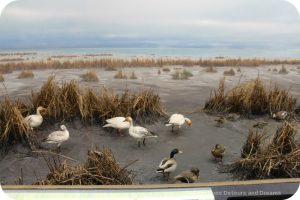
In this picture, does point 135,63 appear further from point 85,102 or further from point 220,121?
point 220,121

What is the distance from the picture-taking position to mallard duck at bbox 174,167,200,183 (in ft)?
6.89

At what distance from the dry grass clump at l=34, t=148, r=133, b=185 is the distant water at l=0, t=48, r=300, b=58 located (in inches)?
17.7

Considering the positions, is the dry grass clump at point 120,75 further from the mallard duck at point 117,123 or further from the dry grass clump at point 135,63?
the mallard duck at point 117,123

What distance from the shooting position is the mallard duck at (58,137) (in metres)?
2.04

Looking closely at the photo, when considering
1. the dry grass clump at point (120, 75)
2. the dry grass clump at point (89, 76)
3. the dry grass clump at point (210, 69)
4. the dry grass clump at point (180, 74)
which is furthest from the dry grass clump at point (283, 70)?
the dry grass clump at point (89, 76)

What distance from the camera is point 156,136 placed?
2.14 metres

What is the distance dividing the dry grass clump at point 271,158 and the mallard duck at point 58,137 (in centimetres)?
74

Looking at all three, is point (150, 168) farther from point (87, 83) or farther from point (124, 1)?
point (124, 1)

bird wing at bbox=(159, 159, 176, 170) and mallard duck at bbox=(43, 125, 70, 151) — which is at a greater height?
mallard duck at bbox=(43, 125, 70, 151)

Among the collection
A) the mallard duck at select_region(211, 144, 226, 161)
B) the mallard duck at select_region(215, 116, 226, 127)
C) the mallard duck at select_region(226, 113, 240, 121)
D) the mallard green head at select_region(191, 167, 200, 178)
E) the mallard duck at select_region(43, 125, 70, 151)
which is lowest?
the mallard green head at select_region(191, 167, 200, 178)

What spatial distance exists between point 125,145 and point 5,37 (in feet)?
2.35

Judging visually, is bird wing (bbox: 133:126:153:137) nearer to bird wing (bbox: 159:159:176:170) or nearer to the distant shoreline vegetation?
bird wing (bbox: 159:159:176:170)

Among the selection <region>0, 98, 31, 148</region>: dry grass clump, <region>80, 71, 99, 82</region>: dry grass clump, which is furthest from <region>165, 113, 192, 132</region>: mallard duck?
<region>0, 98, 31, 148</region>: dry grass clump

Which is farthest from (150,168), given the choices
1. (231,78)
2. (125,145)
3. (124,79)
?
(231,78)
